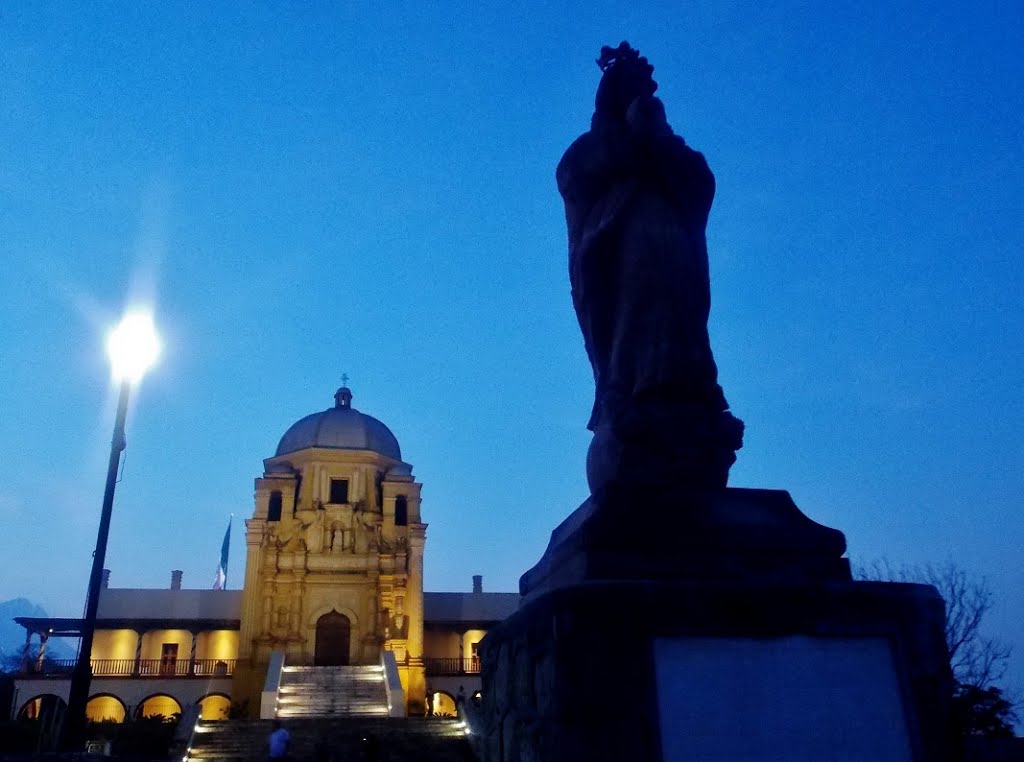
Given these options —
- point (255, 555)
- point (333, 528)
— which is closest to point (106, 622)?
point (255, 555)

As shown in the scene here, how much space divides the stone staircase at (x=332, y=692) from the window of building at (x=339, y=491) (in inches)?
301

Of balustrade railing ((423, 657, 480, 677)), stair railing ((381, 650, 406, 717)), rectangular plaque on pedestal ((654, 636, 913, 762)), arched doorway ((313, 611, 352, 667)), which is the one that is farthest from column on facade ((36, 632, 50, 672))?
rectangular plaque on pedestal ((654, 636, 913, 762))

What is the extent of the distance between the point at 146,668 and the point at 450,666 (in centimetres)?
1215

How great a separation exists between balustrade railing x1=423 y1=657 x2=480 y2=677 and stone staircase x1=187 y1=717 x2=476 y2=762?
485 inches

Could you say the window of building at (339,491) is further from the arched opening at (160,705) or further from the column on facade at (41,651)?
the column on facade at (41,651)

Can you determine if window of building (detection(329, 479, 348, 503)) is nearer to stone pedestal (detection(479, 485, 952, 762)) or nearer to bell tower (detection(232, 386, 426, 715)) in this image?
bell tower (detection(232, 386, 426, 715))

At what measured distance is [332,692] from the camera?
26.4 m

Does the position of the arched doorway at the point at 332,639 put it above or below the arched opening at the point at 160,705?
above

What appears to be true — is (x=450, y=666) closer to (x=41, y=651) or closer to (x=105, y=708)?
(x=105, y=708)

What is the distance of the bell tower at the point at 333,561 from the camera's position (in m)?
32.0

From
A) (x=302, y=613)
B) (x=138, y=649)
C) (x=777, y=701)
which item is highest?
(x=302, y=613)

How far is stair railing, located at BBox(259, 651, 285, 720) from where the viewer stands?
2352 centimetres

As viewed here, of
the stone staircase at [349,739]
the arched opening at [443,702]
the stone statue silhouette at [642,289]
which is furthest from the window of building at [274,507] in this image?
the stone statue silhouette at [642,289]

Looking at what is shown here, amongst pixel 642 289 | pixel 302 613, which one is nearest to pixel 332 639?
pixel 302 613
